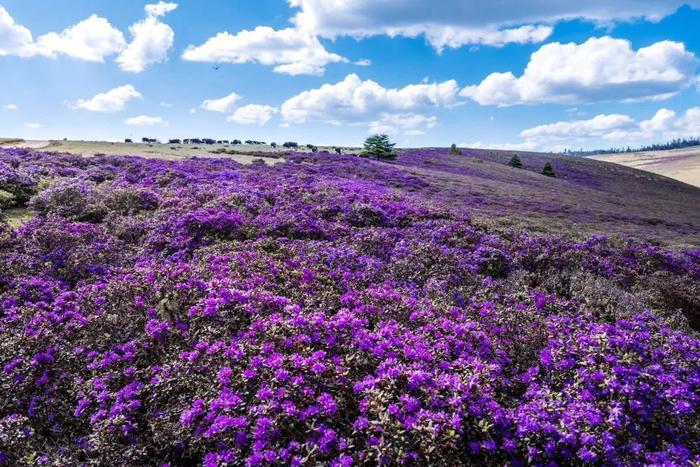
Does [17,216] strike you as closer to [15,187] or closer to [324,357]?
[15,187]

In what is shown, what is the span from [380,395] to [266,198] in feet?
50.6

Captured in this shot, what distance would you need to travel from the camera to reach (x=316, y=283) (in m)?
9.80

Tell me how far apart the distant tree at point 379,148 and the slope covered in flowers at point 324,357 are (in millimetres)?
59167

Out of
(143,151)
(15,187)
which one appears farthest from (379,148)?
(15,187)

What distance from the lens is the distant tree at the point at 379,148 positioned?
7086 cm

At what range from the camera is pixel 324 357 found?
6586 mm

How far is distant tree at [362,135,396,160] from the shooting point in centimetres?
7086

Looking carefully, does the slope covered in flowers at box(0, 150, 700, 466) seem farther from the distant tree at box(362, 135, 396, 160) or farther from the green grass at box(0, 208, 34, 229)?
the distant tree at box(362, 135, 396, 160)

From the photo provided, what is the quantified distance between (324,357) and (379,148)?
66810 mm

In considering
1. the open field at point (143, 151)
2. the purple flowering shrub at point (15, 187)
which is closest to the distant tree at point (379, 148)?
the open field at point (143, 151)

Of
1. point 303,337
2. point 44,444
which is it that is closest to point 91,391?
point 44,444

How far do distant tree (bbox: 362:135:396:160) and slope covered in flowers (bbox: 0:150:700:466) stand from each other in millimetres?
59167

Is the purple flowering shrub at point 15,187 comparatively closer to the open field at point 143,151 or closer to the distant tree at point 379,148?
the open field at point 143,151

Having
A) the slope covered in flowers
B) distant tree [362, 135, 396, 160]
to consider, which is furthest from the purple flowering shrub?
distant tree [362, 135, 396, 160]
